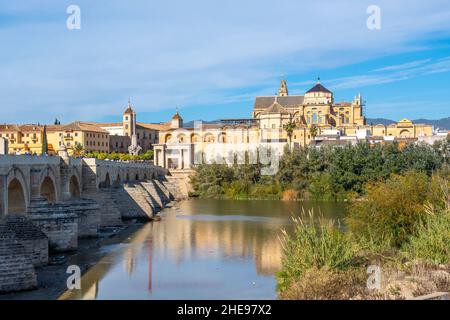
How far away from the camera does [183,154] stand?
286ft

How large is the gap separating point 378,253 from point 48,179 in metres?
17.5

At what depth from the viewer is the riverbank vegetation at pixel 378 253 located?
17.3m

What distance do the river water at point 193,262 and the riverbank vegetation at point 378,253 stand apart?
2027 mm

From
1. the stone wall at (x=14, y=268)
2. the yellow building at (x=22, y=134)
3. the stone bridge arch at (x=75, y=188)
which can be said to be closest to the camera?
the stone wall at (x=14, y=268)

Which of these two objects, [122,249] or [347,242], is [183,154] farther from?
[347,242]

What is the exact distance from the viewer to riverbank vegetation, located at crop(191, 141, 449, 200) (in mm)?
63188

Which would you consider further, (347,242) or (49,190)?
(49,190)

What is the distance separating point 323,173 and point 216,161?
56.2ft

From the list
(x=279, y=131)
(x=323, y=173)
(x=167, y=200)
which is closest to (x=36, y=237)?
(x=167, y=200)

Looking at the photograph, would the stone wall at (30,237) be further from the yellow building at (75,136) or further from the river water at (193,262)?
the yellow building at (75,136)

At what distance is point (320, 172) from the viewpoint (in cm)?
6706

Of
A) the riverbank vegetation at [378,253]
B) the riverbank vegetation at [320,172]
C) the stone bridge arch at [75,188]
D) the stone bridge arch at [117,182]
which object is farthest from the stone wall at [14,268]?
the riverbank vegetation at [320,172]

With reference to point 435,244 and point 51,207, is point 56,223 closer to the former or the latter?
point 51,207

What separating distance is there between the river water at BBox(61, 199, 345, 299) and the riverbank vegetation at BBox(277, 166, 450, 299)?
203cm
